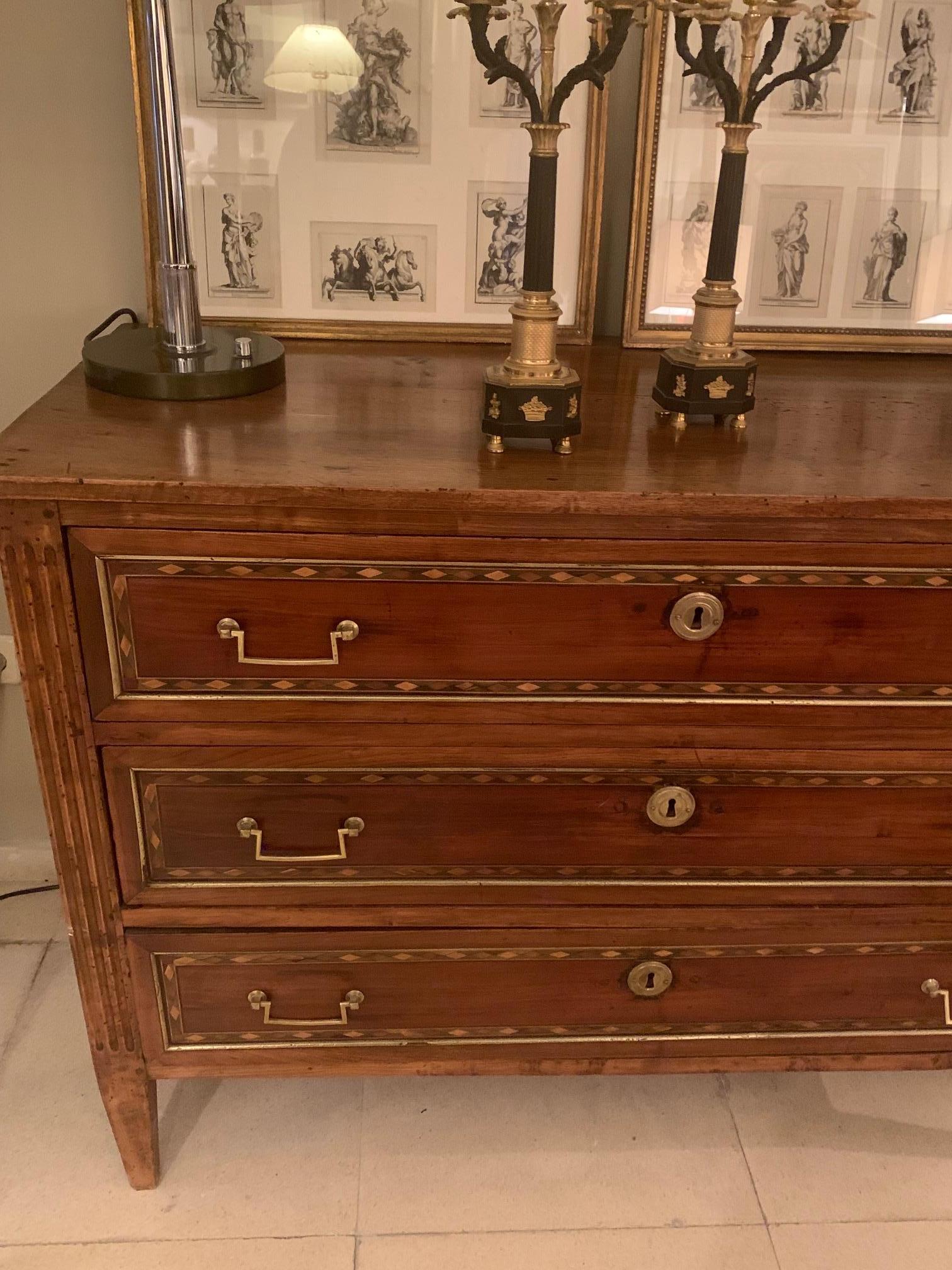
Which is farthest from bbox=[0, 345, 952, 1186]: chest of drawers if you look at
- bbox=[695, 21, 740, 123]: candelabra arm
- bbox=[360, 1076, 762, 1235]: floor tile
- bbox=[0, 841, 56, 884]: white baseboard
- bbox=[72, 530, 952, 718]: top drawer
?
bbox=[0, 841, 56, 884]: white baseboard

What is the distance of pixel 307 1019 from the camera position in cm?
129

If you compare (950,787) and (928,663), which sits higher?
(928,663)

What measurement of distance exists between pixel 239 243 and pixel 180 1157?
1.26 meters

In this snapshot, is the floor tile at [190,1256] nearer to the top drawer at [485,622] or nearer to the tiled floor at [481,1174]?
the tiled floor at [481,1174]

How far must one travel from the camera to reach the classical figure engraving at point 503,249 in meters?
1.42

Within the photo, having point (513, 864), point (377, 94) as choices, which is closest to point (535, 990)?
point (513, 864)

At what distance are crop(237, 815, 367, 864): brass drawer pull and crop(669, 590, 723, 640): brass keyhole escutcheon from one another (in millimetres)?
416

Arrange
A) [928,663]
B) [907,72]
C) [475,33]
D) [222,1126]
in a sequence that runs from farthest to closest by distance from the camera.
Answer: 1. [222,1126]
2. [907,72]
3. [928,663]
4. [475,33]

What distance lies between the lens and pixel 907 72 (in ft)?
4.53

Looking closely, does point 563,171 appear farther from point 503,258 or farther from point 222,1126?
point 222,1126

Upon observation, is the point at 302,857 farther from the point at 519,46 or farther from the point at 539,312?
the point at 519,46

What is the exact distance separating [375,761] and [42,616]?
371mm

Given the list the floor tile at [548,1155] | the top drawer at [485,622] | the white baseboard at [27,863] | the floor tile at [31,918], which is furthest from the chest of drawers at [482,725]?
the white baseboard at [27,863]

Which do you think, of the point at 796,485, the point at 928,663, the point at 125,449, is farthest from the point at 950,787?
the point at 125,449
